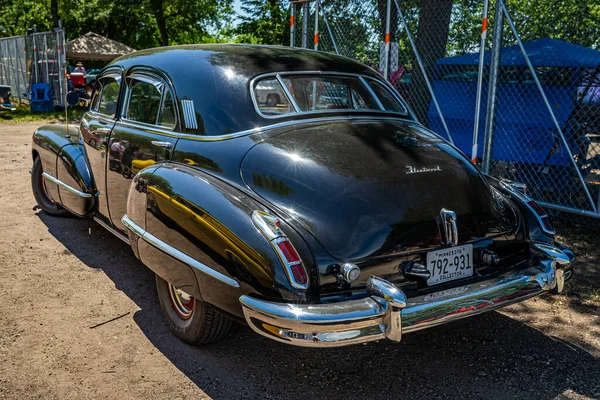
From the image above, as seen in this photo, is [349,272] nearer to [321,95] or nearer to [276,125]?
[276,125]

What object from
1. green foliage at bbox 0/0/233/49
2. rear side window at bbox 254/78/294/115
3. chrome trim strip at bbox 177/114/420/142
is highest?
green foliage at bbox 0/0/233/49

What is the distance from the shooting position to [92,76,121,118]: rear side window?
4.73 metres

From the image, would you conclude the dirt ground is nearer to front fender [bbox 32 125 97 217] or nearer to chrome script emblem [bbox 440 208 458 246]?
front fender [bbox 32 125 97 217]

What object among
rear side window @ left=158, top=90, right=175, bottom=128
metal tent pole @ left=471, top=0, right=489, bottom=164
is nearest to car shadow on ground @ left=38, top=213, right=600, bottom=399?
rear side window @ left=158, top=90, right=175, bottom=128

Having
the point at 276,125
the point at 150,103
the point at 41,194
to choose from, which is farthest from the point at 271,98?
the point at 41,194

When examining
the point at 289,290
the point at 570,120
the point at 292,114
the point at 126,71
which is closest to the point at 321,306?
the point at 289,290

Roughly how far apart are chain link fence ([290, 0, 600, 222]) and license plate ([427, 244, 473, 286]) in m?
2.95

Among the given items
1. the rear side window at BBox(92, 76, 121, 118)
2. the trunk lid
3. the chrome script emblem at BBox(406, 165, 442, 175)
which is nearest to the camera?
the trunk lid

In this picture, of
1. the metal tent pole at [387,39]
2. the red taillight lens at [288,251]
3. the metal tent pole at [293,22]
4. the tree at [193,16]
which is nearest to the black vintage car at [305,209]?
the red taillight lens at [288,251]

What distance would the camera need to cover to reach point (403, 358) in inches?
135

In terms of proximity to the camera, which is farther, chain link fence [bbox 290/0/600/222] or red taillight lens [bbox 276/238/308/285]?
chain link fence [bbox 290/0/600/222]

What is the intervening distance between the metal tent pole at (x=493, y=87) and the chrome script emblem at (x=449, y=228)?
3.34 meters

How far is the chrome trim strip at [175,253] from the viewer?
2.88 metres

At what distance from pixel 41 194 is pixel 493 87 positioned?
501 cm
